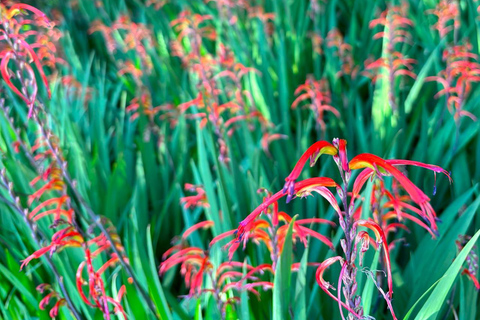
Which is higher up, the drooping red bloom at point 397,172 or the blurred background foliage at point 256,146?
the drooping red bloom at point 397,172

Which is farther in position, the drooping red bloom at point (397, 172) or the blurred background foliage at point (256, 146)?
the blurred background foliage at point (256, 146)

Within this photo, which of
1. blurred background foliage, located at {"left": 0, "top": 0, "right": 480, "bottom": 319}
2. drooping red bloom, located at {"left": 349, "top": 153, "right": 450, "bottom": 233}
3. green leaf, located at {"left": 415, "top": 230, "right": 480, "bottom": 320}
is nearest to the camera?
drooping red bloom, located at {"left": 349, "top": 153, "right": 450, "bottom": 233}

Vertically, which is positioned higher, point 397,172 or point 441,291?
point 397,172

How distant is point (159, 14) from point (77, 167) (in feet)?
5.99

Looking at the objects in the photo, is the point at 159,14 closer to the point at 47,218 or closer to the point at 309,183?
the point at 47,218

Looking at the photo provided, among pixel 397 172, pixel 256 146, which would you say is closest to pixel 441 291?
pixel 397 172

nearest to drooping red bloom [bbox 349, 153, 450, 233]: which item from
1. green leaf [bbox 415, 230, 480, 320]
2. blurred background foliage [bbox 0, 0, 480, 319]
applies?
green leaf [bbox 415, 230, 480, 320]

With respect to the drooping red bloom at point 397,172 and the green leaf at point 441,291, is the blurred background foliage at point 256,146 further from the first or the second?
the drooping red bloom at point 397,172

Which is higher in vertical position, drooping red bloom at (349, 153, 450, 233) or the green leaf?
drooping red bloom at (349, 153, 450, 233)

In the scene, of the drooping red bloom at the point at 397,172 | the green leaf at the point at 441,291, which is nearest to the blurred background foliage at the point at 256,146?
the green leaf at the point at 441,291

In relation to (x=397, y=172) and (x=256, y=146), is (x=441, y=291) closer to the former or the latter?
(x=397, y=172)

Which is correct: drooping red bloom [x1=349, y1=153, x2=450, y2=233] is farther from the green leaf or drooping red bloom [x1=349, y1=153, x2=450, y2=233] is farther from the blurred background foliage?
the blurred background foliage

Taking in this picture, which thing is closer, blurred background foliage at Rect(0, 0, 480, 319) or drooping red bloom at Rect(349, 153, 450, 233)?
drooping red bloom at Rect(349, 153, 450, 233)

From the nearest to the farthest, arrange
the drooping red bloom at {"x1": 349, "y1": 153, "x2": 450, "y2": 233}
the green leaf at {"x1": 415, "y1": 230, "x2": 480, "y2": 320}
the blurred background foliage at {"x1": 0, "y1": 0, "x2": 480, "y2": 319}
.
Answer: the drooping red bloom at {"x1": 349, "y1": 153, "x2": 450, "y2": 233} → the green leaf at {"x1": 415, "y1": 230, "x2": 480, "y2": 320} → the blurred background foliage at {"x1": 0, "y1": 0, "x2": 480, "y2": 319}
